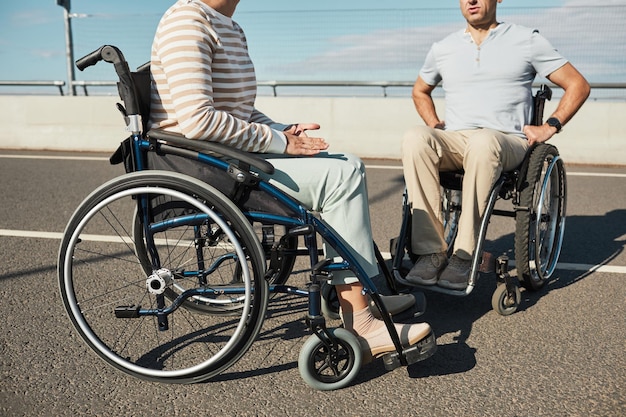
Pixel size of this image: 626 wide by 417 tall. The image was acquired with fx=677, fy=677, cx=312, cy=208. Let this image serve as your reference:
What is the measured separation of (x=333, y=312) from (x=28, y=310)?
155 centimetres

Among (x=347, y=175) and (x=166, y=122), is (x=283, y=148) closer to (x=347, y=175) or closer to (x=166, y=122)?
(x=347, y=175)

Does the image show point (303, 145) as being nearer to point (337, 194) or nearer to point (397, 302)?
point (337, 194)

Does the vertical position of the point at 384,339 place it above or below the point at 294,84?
below

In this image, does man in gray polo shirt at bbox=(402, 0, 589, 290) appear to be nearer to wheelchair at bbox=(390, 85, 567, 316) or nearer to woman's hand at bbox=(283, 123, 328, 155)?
wheelchair at bbox=(390, 85, 567, 316)

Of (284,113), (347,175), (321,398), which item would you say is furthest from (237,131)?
(284,113)

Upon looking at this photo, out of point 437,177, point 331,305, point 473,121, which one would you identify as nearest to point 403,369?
point 331,305

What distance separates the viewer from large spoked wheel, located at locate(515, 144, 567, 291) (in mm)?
3381

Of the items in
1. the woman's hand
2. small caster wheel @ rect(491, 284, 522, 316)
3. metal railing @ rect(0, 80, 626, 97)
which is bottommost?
small caster wheel @ rect(491, 284, 522, 316)

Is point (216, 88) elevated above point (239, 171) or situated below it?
above

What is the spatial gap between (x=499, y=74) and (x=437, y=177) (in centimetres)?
84

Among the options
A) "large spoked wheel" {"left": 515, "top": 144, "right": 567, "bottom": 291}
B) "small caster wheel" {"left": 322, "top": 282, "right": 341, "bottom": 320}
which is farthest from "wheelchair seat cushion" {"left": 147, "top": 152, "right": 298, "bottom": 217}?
"large spoked wheel" {"left": 515, "top": 144, "right": 567, "bottom": 291}

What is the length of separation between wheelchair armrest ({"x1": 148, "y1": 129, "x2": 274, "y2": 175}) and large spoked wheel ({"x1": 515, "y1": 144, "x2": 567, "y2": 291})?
155cm

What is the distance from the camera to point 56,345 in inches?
118

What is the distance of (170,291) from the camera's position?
10.9ft
